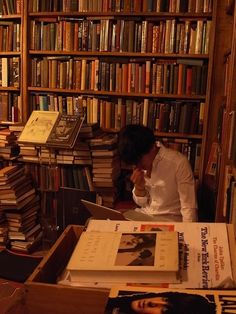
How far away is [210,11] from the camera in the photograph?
2.56m

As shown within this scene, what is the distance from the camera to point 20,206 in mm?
2807

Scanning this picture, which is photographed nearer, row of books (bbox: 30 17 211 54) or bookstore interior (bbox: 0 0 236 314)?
bookstore interior (bbox: 0 0 236 314)

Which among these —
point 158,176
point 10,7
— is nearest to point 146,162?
point 158,176

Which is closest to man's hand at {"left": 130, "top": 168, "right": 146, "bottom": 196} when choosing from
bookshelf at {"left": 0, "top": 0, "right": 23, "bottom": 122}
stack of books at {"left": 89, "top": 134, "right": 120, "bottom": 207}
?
stack of books at {"left": 89, "top": 134, "right": 120, "bottom": 207}

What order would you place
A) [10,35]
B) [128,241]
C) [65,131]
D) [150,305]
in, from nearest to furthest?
1. [150,305]
2. [128,241]
3. [65,131]
4. [10,35]

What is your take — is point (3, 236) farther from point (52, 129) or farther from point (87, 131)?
point (87, 131)

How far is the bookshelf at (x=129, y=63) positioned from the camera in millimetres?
2648

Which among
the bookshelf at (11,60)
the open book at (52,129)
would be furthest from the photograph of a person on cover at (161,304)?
the bookshelf at (11,60)

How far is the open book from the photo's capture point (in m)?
2.55

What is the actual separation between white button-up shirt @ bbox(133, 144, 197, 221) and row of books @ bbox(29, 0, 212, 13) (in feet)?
3.74

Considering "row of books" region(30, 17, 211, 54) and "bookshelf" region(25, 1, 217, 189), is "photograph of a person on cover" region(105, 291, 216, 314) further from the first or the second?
"row of books" region(30, 17, 211, 54)

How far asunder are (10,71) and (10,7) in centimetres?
49

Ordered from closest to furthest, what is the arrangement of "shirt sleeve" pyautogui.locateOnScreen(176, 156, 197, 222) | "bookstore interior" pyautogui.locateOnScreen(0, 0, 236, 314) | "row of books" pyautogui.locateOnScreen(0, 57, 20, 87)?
"shirt sleeve" pyautogui.locateOnScreen(176, 156, 197, 222) → "bookstore interior" pyautogui.locateOnScreen(0, 0, 236, 314) → "row of books" pyautogui.locateOnScreen(0, 57, 20, 87)

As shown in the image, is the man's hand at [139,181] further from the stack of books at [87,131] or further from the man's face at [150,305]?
the man's face at [150,305]
